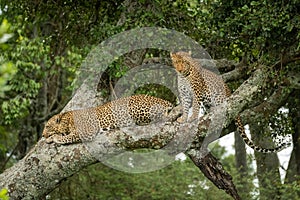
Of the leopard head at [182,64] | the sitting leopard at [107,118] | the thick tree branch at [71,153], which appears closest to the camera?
the thick tree branch at [71,153]

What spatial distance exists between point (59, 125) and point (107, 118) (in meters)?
0.68

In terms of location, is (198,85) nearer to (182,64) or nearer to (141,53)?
(182,64)

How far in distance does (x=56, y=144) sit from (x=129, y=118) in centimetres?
90

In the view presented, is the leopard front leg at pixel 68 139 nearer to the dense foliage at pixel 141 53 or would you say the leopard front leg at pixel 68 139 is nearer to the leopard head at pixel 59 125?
the leopard head at pixel 59 125

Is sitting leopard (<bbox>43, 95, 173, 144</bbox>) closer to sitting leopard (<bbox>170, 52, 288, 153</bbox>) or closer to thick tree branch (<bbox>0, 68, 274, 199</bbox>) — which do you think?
thick tree branch (<bbox>0, 68, 274, 199</bbox>)

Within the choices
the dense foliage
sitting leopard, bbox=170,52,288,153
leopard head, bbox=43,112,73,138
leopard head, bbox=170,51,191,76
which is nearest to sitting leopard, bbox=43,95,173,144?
leopard head, bbox=43,112,73,138

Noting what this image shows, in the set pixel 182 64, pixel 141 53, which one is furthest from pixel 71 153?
pixel 141 53

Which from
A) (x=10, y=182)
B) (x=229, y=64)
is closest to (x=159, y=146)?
(x=10, y=182)

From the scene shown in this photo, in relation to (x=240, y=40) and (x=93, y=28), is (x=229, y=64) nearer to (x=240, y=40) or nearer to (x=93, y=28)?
(x=240, y=40)

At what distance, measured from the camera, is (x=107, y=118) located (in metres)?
6.14

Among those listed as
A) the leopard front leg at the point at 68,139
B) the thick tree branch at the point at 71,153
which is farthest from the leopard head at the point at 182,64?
the leopard front leg at the point at 68,139

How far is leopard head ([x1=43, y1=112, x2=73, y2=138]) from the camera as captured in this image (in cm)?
646

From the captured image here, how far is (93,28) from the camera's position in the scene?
7.54 metres

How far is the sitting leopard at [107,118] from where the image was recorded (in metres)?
5.96
